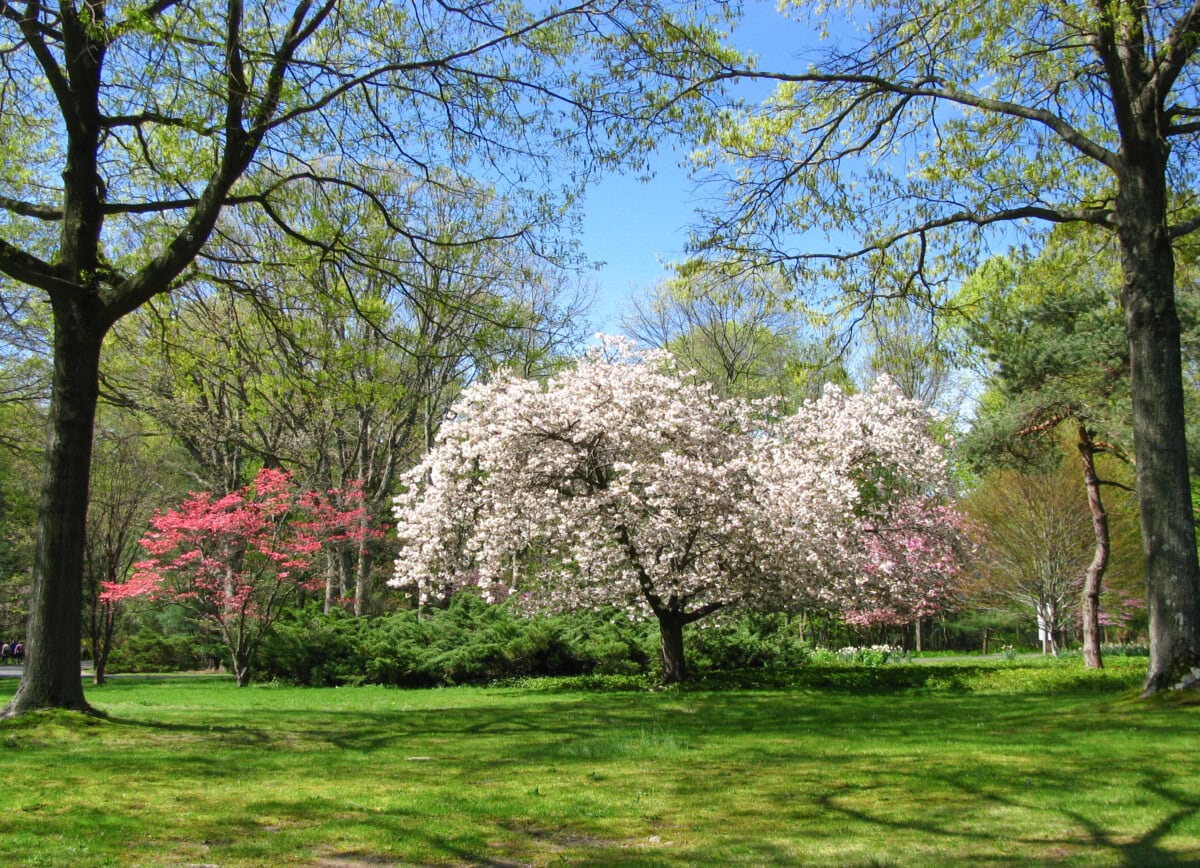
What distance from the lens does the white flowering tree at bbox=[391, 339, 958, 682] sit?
12.9m

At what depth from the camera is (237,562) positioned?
63.7ft

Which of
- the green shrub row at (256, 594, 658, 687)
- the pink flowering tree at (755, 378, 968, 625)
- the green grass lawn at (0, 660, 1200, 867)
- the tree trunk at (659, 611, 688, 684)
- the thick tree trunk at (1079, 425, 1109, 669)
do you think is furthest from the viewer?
the green shrub row at (256, 594, 658, 687)

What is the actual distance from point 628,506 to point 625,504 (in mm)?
54

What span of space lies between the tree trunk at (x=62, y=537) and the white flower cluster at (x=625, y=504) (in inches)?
231

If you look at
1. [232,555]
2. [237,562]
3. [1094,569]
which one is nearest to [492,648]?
[232,555]

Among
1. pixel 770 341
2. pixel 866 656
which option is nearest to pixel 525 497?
pixel 866 656

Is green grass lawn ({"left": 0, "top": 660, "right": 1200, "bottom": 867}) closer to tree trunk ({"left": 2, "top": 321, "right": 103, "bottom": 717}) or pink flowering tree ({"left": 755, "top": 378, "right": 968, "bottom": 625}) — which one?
tree trunk ({"left": 2, "top": 321, "right": 103, "bottom": 717})

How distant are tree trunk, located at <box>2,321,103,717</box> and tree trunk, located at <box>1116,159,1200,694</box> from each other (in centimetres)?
979

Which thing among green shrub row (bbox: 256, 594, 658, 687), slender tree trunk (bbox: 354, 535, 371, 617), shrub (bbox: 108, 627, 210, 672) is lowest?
shrub (bbox: 108, 627, 210, 672)

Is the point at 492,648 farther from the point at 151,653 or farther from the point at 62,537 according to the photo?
the point at 151,653

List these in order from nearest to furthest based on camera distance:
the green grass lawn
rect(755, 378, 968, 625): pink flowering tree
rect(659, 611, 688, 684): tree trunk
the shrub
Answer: the green grass lawn, rect(755, 378, 968, 625): pink flowering tree, rect(659, 611, 688, 684): tree trunk, the shrub

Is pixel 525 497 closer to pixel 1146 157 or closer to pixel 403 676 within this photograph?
pixel 403 676

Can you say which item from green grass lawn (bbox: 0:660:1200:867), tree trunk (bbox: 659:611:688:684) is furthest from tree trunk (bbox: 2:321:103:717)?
tree trunk (bbox: 659:611:688:684)

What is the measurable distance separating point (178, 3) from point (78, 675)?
6.16 metres
